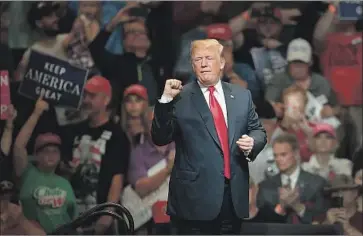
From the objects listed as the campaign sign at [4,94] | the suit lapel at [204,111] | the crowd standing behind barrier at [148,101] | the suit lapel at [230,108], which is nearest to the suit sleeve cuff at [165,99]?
the suit lapel at [204,111]

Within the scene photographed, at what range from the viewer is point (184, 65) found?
5699 millimetres

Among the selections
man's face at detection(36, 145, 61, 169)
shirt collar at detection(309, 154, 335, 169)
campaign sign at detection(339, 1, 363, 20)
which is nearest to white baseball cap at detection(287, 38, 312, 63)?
campaign sign at detection(339, 1, 363, 20)

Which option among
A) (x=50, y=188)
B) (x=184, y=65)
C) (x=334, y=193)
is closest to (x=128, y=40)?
(x=184, y=65)

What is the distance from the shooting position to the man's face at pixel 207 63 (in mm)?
3475

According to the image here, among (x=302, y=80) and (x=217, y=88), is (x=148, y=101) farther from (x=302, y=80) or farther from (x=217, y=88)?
(x=217, y=88)

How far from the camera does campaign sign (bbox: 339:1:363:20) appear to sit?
5.82m

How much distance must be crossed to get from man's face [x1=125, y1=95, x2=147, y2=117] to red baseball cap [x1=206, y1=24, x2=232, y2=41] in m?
0.68

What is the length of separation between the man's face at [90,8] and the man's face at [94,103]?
562 millimetres

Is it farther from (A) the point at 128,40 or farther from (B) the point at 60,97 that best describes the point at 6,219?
(A) the point at 128,40

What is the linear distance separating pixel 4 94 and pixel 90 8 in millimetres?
879

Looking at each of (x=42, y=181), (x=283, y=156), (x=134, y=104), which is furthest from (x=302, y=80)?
(x=42, y=181)

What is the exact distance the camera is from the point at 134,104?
577cm

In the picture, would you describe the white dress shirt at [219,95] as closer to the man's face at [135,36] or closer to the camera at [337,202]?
the man's face at [135,36]

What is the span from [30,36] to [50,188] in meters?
1.11
